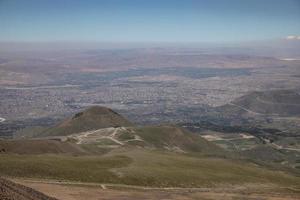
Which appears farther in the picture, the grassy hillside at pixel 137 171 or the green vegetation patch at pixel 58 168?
the grassy hillside at pixel 137 171

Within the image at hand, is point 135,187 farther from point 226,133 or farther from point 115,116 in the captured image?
point 226,133

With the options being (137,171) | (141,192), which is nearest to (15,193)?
(141,192)

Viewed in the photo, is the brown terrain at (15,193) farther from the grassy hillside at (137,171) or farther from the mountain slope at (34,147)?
the mountain slope at (34,147)

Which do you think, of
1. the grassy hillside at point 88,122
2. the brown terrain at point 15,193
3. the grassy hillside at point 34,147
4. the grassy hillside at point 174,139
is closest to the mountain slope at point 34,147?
the grassy hillside at point 34,147

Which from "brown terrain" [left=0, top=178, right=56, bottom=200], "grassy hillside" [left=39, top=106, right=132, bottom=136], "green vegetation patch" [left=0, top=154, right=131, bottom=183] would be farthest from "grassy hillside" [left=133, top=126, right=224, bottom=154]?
"brown terrain" [left=0, top=178, right=56, bottom=200]

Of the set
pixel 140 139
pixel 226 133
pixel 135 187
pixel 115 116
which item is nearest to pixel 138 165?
pixel 135 187

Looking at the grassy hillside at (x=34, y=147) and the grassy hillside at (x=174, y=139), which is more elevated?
the grassy hillside at (x=34, y=147)

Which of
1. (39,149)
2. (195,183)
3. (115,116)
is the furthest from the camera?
(115,116)

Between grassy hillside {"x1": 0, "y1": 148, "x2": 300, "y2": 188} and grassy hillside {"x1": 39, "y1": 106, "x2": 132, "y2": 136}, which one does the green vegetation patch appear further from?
grassy hillside {"x1": 39, "y1": 106, "x2": 132, "y2": 136}
